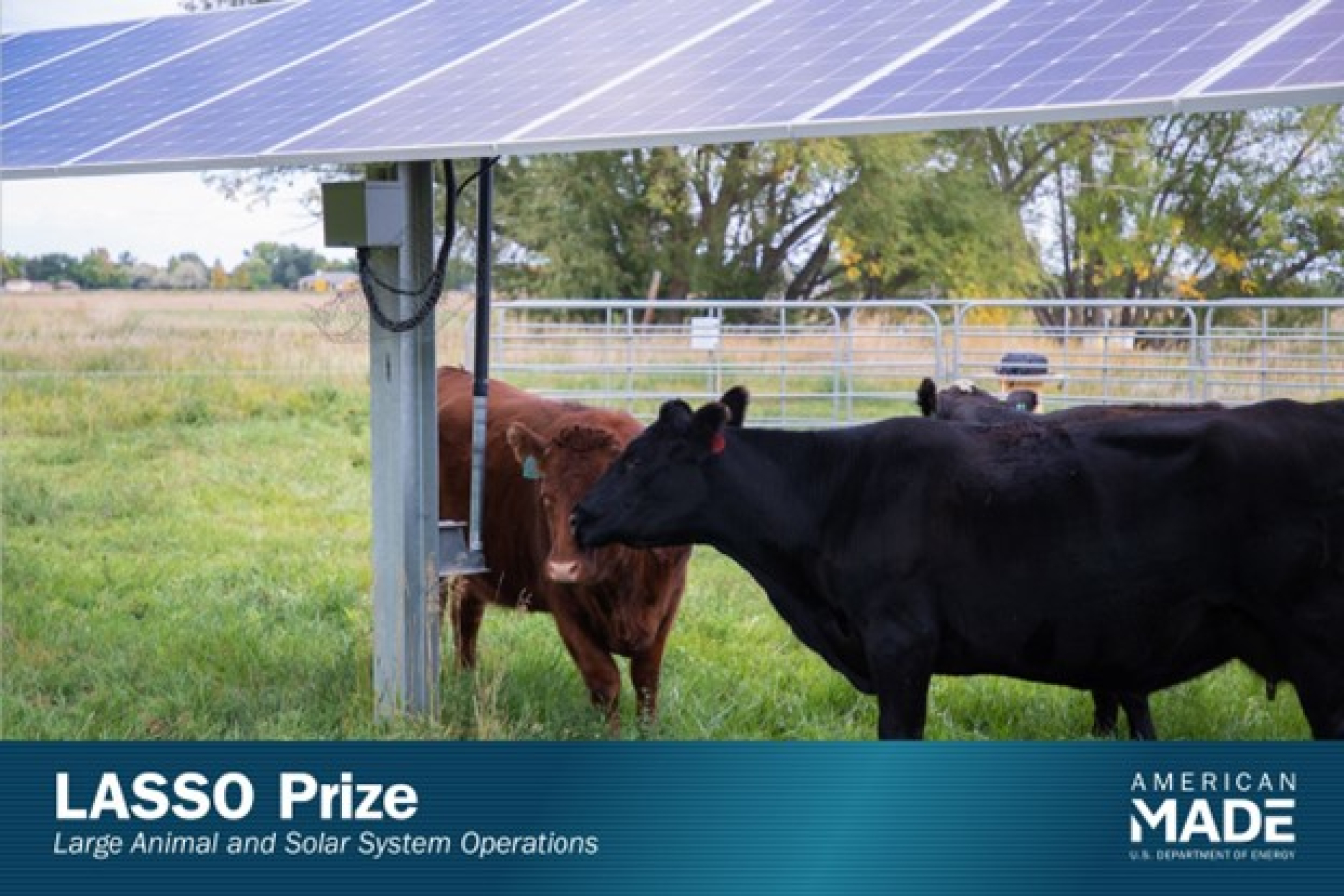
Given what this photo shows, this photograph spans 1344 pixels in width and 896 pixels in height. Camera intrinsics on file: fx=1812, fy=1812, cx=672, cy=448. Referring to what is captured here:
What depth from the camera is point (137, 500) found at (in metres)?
14.6

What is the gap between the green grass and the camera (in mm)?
7793

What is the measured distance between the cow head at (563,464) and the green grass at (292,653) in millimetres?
718

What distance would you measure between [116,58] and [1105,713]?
25.3 ft

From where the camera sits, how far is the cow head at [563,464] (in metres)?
7.67

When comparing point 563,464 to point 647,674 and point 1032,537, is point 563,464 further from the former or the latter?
point 1032,537

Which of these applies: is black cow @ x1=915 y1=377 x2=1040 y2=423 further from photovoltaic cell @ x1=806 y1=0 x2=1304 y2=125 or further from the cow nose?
the cow nose

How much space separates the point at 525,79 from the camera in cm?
824

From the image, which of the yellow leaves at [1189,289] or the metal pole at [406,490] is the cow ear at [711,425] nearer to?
the metal pole at [406,490]

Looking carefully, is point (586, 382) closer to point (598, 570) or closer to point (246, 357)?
point (246, 357)

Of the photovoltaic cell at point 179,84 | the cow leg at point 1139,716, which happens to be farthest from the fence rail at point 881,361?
the cow leg at point 1139,716

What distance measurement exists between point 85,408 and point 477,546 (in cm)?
1323

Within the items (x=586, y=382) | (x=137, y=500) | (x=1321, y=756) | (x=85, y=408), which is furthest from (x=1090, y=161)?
(x=1321, y=756)

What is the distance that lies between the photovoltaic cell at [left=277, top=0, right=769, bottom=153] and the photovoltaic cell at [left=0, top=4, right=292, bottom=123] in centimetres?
321

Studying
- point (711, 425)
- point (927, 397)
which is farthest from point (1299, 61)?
point (927, 397)
